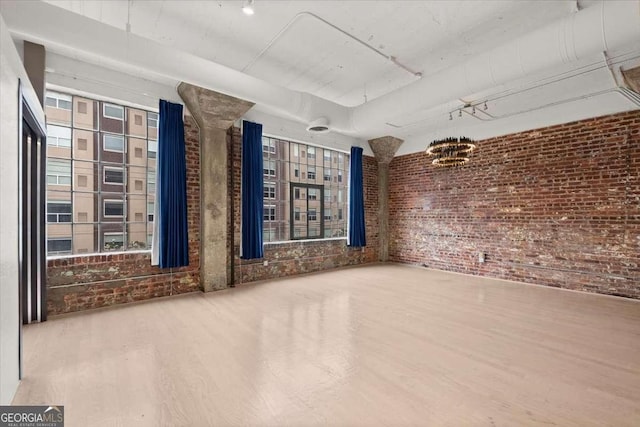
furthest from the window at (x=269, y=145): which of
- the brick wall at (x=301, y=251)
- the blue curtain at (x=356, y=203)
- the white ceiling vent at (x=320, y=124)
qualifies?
the blue curtain at (x=356, y=203)

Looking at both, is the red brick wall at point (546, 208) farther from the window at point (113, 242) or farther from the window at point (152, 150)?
the window at point (113, 242)

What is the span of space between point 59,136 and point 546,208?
807 centimetres

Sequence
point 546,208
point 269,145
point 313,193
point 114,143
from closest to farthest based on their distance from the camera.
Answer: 1. point 114,143
2. point 546,208
3. point 269,145
4. point 313,193

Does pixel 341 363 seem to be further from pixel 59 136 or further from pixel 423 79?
pixel 59 136

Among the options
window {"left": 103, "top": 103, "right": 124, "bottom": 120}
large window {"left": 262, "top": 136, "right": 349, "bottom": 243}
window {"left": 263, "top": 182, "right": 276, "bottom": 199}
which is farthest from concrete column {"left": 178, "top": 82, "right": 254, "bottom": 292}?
window {"left": 263, "top": 182, "right": 276, "bottom": 199}

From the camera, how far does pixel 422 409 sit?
78.1 inches

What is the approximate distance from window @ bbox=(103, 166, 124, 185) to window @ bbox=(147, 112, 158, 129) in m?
0.91

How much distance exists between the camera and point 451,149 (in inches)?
192

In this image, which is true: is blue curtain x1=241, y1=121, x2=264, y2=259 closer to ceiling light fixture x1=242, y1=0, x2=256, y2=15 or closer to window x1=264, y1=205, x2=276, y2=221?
window x1=264, y1=205, x2=276, y2=221

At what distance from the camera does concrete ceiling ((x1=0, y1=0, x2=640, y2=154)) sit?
2910mm

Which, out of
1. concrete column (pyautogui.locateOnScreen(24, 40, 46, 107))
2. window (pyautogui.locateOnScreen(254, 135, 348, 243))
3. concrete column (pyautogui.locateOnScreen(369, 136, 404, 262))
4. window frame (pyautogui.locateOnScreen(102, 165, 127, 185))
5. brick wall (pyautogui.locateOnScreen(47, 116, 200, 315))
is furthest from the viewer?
concrete column (pyautogui.locateOnScreen(369, 136, 404, 262))

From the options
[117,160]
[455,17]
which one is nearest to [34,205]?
[117,160]

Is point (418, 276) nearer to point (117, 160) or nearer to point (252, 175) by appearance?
point (252, 175)

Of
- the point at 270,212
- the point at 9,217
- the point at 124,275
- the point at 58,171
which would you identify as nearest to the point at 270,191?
the point at 270,212
